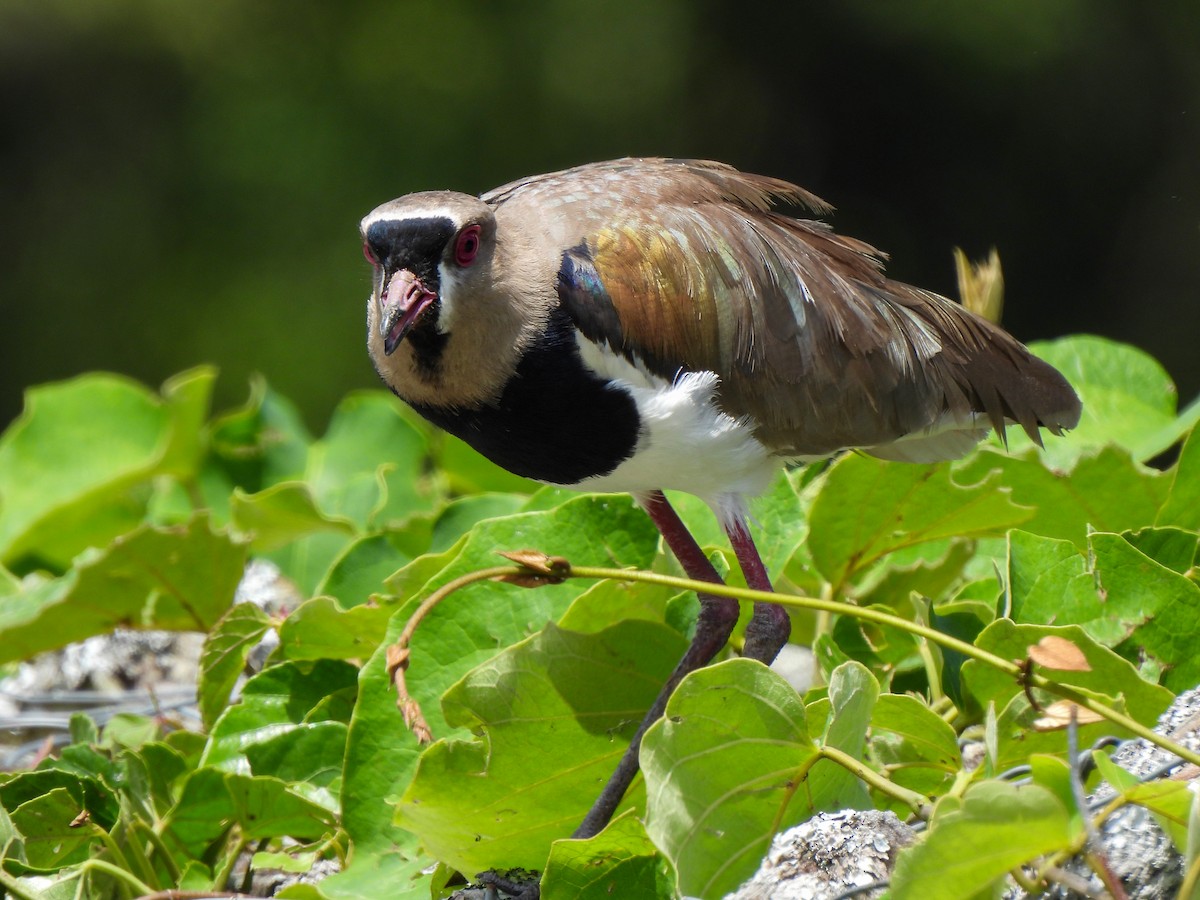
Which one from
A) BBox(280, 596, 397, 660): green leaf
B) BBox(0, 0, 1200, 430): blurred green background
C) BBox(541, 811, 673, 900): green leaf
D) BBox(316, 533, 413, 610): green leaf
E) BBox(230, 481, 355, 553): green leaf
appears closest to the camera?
BBox(541, 811, 673, 900): green leaf

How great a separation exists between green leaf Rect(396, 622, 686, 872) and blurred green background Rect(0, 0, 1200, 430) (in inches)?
217

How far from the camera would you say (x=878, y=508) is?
173cm

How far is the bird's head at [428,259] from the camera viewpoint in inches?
67.5

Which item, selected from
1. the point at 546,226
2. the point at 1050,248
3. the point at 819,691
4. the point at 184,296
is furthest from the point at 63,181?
the point at 819,691

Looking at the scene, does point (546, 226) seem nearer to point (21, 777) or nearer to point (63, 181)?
point (21, 777)

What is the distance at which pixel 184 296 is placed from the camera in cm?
727

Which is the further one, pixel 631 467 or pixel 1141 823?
pixel 631 467

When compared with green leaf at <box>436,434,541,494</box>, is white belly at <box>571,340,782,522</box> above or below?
above

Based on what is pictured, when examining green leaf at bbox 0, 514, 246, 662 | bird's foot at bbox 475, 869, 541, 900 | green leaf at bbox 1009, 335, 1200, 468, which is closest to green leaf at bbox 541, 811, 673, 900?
bird's foot at bbox 475, 869, 541, 900

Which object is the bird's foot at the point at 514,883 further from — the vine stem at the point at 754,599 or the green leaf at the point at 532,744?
the vine stem at the point at 754,599

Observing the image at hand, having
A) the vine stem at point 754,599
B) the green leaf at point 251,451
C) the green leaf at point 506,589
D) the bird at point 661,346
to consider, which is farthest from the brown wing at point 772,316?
the green leaf at point 251,451

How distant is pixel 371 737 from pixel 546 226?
2.29 ft

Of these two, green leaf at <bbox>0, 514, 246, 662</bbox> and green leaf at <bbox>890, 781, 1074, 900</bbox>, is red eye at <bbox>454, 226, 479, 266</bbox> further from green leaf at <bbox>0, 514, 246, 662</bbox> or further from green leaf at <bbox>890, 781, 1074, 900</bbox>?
green leaf at <bbox>890, 781, 1074, 900</bbox>

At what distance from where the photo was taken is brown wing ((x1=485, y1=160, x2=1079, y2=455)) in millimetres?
1723
